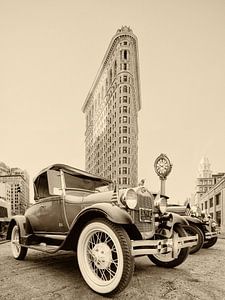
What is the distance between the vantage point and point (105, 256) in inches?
147

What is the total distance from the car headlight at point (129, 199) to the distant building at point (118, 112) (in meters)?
60.1

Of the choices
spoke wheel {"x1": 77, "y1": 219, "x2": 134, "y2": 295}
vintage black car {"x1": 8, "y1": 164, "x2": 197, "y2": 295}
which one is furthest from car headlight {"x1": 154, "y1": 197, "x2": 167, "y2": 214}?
spoke wheel {"x1": 77, "y1": 219, "x2": 134, "y2": 295}

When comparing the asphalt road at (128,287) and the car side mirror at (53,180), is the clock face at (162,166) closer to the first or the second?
the asphalt road at (128,287)

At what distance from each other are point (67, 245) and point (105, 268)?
87cm

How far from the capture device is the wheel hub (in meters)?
3.69

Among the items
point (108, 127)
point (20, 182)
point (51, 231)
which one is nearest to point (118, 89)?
point (108, 127)

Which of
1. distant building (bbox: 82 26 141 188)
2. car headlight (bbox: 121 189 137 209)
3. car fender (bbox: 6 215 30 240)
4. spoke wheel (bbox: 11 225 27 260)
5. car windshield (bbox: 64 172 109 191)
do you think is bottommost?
spoke wheel (bbox: 11 225 27 260)

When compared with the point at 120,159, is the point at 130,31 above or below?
above

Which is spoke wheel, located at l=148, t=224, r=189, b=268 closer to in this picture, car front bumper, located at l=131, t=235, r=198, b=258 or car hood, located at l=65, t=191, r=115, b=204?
car front bumper, located at l=131, t=235, r=198, b=258

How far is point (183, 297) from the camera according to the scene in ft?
11.3

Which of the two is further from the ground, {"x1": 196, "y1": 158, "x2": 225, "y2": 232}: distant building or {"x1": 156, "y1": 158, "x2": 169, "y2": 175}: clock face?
{"x1": 156, "y1": 158, "x2": 169, "y2": 175}: clock face

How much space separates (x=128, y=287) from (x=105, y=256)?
596mm

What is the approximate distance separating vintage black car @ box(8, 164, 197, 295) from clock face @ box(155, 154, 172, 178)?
18720mm

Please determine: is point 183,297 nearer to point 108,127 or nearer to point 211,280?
point 211,280
